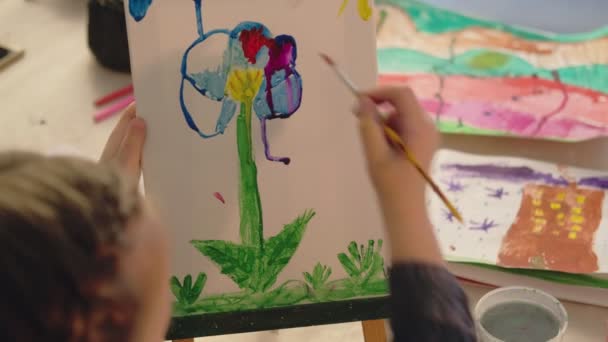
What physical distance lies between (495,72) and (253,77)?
2.45 ft

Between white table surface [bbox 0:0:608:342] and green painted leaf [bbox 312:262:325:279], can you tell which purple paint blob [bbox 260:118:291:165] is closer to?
green painted leaf [bbox 312:262:325:279]

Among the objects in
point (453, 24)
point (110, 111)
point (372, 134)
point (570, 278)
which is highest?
point (372, 134)

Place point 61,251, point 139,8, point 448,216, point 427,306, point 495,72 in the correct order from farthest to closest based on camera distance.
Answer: point 495,72 < point 448,216 < point 139,8 < point 427,306 < point 61,251

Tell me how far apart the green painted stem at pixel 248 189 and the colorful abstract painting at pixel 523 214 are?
0.35 metres

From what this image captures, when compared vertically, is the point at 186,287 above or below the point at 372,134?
below

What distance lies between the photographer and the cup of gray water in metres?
1.00

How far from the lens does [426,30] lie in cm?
170

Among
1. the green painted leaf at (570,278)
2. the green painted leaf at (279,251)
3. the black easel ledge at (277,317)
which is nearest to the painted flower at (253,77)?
the green painted leaf at (279,251)

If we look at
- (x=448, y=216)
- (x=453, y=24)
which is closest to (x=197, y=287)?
(x=448, y=216)

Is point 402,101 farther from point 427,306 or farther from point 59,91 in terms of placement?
point 59,91

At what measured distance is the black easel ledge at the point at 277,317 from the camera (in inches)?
39.8

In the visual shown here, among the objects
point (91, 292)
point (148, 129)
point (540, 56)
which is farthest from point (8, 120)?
point (91, 292)

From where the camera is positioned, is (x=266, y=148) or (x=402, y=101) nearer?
(x=402, y=101)

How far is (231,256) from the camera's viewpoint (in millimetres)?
994
